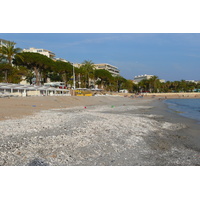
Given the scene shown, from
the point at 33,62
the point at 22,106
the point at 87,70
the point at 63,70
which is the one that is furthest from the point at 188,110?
the point at 87,70

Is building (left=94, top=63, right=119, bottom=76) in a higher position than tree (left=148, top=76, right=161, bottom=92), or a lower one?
higher

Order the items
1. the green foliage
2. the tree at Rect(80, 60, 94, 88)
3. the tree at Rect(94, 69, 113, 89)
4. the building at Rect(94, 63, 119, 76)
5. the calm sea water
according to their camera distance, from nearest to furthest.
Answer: the calm sea water → the green foliage → the tree at Rect(80, 60, 94, 88) → the tree at Rect(94, 69, 113, 89) → the building at Rect(94, 63, 119, 76)

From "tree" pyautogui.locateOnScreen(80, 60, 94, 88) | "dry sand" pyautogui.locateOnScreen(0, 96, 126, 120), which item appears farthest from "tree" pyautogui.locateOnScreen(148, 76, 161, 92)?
"dry sand" pyautogui.locateOnScreen(0, 96, 126, 120)

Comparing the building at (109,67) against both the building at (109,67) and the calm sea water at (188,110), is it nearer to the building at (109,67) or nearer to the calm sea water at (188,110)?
the building at (109,67)

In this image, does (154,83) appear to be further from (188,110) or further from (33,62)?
(188,110)

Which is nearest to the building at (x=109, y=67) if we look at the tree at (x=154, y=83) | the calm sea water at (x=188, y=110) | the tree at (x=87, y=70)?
the tree at (x=154, y=83)

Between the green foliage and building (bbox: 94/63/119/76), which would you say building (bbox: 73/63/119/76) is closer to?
building (bbox: 94/63/119/76)

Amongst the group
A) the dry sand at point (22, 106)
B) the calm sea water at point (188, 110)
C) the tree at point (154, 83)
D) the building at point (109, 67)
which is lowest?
the calm sea water at point (188, 110)

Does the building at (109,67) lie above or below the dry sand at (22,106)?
above

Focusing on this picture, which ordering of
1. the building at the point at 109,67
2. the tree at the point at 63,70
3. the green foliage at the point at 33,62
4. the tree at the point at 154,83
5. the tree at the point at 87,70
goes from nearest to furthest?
the green foliage at the point at 33,62 < the tree at the point at 63,70 < the tree at the point at 87,70 < the tree at the point at 154,83 < the building at the point at 109,67

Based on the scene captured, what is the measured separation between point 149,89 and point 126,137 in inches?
5239
